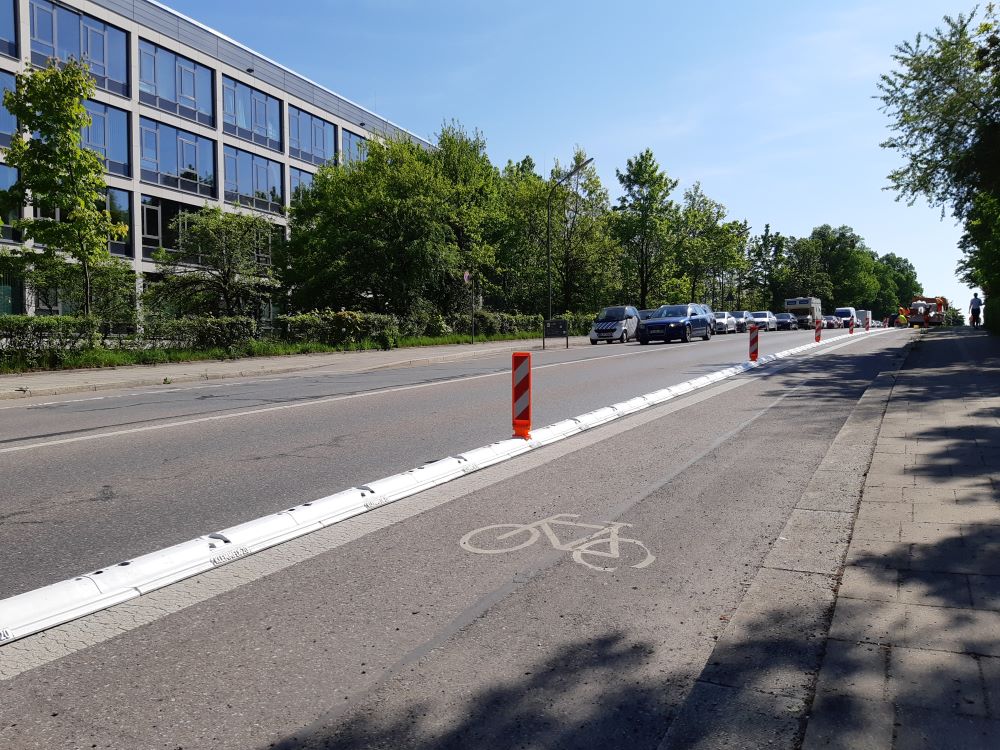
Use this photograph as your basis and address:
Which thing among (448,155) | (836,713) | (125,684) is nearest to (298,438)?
(125,684)

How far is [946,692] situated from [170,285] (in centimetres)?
2859

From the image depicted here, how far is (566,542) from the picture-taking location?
479 centimetres

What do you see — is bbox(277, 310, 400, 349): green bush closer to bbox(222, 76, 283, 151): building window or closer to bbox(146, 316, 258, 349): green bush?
bbox(146, 316, 258, 349): green bush

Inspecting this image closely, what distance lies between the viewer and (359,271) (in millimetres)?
35312

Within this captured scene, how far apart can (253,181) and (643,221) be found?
27.5 m

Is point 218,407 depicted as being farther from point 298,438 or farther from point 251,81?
point 251,81

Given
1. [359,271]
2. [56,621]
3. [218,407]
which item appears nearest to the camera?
[56,621]

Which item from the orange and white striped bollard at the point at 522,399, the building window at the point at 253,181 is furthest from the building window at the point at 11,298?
the orange and white striped bollard at the point at 522,399

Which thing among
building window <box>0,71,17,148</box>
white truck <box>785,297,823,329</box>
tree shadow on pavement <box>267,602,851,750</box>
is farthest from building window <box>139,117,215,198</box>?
white truck <box>785,297,823,329</box>

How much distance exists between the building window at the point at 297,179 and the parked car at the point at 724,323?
28.1 m

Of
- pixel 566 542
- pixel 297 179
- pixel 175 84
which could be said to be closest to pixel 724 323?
pixel 297 179

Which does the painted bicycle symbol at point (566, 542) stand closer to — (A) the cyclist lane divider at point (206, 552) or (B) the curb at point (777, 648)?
(B) the curb at point (777, 648)

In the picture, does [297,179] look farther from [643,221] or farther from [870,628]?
[870,628]

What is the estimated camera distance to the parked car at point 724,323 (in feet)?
169
